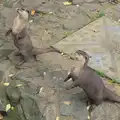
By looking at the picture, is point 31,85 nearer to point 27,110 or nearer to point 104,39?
point 27,110

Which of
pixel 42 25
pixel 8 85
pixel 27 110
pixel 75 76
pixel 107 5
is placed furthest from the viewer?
pixel 107 5

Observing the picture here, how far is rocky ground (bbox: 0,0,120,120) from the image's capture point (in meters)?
5.59

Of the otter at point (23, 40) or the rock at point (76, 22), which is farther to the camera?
the rock at point (76, 22)

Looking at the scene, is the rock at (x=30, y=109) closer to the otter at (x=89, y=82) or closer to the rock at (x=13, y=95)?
the rock at (x=13, y=95)

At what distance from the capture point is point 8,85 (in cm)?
614

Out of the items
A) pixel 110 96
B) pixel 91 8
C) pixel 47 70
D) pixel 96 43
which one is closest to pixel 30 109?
pixel 47 70

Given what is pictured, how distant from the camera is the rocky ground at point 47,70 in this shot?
5.59 meters

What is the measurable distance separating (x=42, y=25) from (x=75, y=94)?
2.17m

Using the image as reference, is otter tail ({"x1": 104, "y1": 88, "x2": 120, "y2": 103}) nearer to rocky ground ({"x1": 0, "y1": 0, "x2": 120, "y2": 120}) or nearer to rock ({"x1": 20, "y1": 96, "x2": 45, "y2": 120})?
rocky ground ({"x1": 0, "y1": 0, "x2": 120, "y2": 120})

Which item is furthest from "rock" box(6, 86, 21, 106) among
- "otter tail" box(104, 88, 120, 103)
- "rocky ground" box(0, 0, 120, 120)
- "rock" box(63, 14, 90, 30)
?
"rock" box(63, 14, 90, 30)

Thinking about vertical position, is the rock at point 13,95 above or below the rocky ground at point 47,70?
below

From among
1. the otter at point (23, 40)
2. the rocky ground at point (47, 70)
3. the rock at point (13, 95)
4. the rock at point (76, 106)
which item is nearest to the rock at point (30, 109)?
the rocky ground at point (47, 70)

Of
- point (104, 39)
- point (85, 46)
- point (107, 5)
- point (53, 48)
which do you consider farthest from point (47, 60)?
point (107, 5)

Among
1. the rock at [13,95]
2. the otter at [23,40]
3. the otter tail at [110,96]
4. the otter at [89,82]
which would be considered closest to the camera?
the otter at [89,82]
